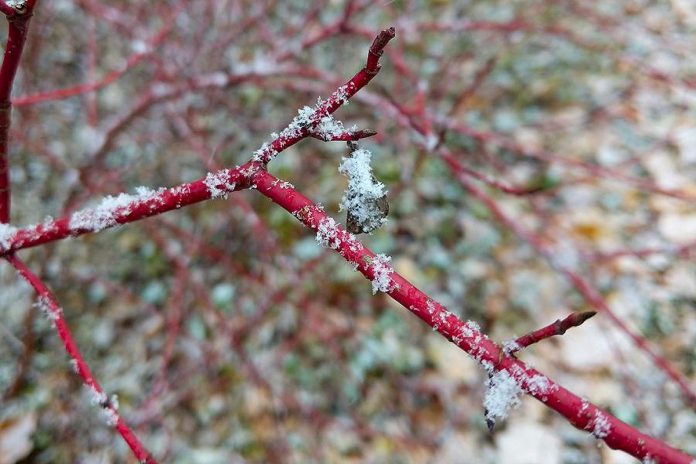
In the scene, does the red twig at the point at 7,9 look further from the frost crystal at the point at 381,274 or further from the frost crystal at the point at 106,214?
the frost crystal at the point at 381,274

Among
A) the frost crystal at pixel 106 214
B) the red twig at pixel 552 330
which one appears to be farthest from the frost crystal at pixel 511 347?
the frost crystal at pixel 106 214

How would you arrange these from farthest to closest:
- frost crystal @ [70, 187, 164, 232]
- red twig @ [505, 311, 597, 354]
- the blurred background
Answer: the blurred background, frost crystal @ [70, 187, 164, 232], red twig @ [505, 311, 597, 354]

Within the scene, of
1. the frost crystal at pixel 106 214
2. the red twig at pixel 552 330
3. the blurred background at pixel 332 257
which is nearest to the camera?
the red twig at pixel 552 330

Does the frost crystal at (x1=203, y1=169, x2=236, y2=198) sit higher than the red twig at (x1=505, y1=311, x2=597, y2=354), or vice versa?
the frost crystal at (x1=203, y1=169, x2=236, y2=198)

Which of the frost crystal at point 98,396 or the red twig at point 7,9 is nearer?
the red twig at point 7,9

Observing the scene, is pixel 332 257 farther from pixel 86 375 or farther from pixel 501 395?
pixel 501 395

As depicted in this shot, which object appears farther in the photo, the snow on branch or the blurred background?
the blurred background

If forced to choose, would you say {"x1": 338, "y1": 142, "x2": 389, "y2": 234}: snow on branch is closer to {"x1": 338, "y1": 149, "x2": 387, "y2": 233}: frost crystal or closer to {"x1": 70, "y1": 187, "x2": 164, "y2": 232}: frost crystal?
{"x1": 338, "y1": 149, "x2": 387, "y2": 233}: frost crystal

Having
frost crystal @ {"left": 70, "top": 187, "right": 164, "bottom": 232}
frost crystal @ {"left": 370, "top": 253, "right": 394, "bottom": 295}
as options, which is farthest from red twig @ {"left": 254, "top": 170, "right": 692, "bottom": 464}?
frost crystal @ {"left": 70, "top": 187, "right": 164, "bottom": 232}
